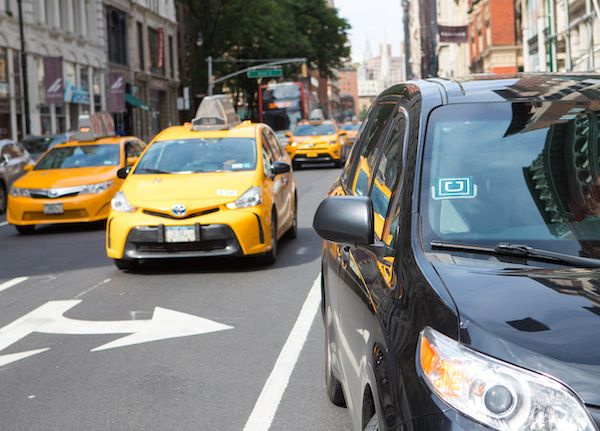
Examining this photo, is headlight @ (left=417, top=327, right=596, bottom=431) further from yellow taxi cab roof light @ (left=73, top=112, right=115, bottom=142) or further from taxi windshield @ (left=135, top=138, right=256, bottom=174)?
yellow taxi cab roof light @ (left=73, top=112, right=115, bottom=142)

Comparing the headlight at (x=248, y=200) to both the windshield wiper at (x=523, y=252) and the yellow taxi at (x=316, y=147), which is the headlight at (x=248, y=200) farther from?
the yellow taxi at (x=316, y=147)

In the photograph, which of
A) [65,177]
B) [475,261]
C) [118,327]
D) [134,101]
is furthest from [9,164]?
[134,101]

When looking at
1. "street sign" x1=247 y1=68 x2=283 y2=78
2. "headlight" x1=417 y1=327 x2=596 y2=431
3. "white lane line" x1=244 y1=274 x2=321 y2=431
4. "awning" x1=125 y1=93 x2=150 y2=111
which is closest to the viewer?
"headlight" x1=417 y1=327 x2=596 y2=431

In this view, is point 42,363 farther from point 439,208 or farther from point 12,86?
point 12,86

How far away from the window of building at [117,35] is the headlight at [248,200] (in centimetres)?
4580

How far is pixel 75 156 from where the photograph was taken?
16.6 meters

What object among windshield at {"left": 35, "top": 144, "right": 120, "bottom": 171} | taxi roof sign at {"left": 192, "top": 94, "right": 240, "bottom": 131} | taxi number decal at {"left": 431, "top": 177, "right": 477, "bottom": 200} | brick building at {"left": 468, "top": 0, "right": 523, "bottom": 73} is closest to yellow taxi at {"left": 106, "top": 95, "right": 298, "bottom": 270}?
taxi roof sign at {"left": 192, "top": 94, "right": 240, "bottom": 131}

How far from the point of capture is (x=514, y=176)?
3.45 m

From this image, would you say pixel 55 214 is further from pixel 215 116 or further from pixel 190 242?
pixel 190 242

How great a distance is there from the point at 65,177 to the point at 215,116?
3.90 metres

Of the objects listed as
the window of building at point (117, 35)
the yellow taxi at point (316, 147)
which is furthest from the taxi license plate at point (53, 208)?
the window of building at point (117, 35)

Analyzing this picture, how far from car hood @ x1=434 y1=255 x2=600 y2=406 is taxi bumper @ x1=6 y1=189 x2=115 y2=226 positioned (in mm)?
12483

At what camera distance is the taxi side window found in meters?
4.37

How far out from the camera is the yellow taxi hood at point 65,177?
15.1 m
